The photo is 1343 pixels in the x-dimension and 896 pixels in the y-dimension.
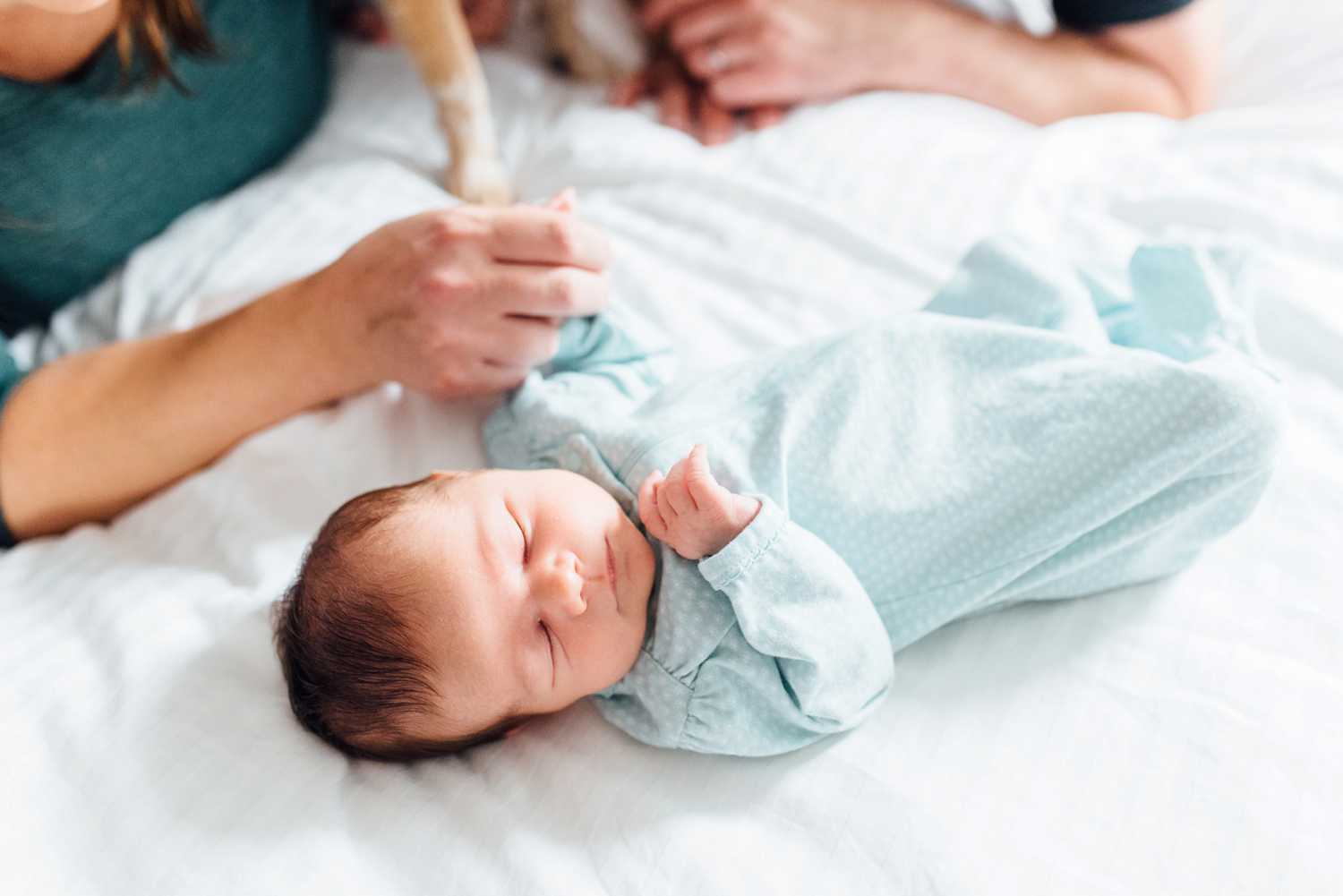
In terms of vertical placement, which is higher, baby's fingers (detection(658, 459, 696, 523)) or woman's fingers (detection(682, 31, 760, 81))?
woman's fingers (detection(682, 31, 760, 81))

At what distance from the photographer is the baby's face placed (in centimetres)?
70

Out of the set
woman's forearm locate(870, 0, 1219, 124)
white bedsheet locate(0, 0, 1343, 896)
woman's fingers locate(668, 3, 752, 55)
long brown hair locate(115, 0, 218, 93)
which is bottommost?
white bedsheet locate(0, 0, 1343, 896)

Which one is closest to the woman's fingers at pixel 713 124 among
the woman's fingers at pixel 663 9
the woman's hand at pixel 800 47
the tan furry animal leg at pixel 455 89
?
the woman's hand at pixel 800 47

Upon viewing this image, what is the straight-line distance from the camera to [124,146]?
3.44 ft

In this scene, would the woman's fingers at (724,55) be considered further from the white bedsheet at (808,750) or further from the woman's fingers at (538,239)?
the woman's fingers at (538,239)

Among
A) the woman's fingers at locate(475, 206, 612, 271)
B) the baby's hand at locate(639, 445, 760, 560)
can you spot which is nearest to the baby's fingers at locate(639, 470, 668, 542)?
the baby's hand at locate(639, 445, 760, 560)

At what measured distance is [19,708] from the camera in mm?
751

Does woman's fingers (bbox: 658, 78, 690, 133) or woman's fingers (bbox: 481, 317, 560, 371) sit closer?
woman's fingers (bbox: 481, 317, 560, 371)

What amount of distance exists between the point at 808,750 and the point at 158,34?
3.06 feet

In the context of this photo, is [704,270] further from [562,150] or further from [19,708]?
[19,708]

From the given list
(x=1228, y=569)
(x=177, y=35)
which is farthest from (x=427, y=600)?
(x=177, y=35)

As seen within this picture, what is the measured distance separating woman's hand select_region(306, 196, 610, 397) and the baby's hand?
0.22 meters

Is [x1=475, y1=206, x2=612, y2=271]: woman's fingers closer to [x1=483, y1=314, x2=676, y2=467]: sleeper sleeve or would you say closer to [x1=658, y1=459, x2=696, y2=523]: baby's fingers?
[x1=483, y1=314, x2=676, y2=467]: sleeper sleeve

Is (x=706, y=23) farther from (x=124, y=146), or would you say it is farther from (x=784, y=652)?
(x=784, y=652)
